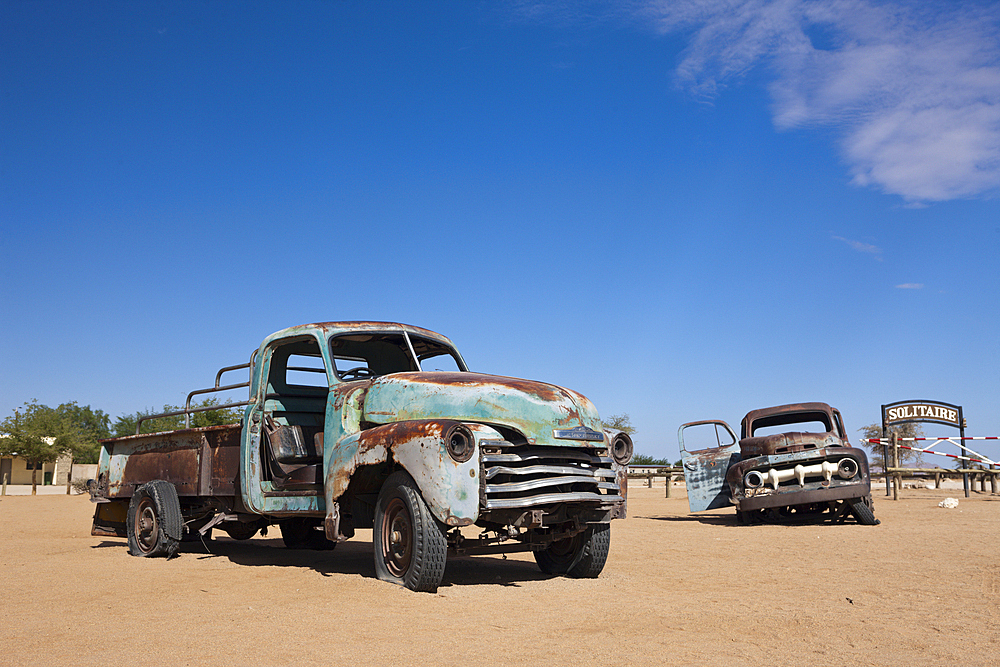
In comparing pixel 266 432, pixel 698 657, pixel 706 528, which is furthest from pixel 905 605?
pixel 706 528

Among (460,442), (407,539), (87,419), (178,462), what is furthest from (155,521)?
(87,419)

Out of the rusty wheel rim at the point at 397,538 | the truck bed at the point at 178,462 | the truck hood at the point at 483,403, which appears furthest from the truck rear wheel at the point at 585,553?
the truck bed at the point at 178,462

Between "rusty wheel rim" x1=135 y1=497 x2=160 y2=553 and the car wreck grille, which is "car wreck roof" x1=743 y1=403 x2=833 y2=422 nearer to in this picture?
the car wreck grille

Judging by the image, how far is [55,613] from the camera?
588 cm

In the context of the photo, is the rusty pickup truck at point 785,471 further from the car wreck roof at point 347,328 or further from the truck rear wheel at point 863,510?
the car wreck roof at point 347,328

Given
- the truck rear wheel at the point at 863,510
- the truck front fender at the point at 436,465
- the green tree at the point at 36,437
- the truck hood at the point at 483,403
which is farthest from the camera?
the green tree at the point at 36,437

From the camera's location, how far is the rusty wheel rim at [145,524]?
984cm

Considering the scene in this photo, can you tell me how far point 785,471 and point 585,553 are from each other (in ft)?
25.2

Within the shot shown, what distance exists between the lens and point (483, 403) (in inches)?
265

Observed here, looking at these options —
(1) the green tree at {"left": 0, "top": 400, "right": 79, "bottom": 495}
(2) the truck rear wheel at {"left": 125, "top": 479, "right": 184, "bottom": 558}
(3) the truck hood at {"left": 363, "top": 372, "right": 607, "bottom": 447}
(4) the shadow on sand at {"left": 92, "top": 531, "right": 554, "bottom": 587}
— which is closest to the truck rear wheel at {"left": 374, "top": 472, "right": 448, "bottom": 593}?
(4) the shadow on sand at {"left": 92, "top": 531, "right": 554, "bottom": 587}

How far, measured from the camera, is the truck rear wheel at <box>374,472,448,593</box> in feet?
21.1

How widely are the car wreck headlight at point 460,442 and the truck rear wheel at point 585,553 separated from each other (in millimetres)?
1572

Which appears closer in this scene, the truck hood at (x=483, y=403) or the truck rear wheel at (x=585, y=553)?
the truck hood at (x=483, y=403)

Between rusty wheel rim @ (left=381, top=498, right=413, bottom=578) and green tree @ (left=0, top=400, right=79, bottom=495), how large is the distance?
4963 cm
